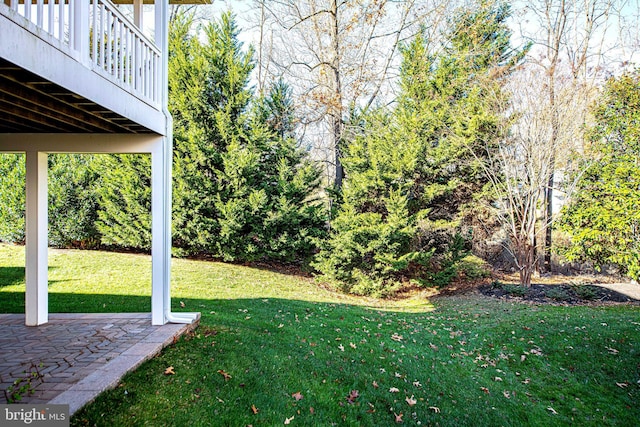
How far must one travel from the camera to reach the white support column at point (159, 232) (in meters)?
4.13

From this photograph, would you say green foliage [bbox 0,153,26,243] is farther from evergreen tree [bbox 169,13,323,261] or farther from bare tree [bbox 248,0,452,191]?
bare tree [bbox 248,0,452,191]

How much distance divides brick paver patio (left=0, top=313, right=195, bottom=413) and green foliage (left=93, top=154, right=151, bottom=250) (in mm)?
5473

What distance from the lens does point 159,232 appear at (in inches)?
163

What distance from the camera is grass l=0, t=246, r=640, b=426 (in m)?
2.97

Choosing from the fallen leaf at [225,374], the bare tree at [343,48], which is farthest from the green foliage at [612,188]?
the fallen leaf at [225,374]

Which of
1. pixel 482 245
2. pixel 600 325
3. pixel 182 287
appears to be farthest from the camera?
pixel 482 245

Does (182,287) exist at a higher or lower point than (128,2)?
lower

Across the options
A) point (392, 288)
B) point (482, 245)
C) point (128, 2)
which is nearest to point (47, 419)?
point (128, 2)

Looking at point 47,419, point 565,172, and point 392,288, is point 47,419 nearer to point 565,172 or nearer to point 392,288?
point 392,288

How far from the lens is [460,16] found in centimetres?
1112

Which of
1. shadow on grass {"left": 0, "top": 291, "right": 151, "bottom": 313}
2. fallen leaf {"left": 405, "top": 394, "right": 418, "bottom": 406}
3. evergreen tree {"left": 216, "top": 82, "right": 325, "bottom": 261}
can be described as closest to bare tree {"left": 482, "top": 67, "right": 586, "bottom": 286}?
evergreen tree {"left": 216, "top": 82, "right": 325, "bottom": 261}

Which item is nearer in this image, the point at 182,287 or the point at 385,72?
the point at 182,287

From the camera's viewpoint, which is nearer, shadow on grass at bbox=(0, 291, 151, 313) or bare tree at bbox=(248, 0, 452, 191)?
shadow on grass at bbox=(0, 291, 151, 313)

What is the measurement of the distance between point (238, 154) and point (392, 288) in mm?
5446
